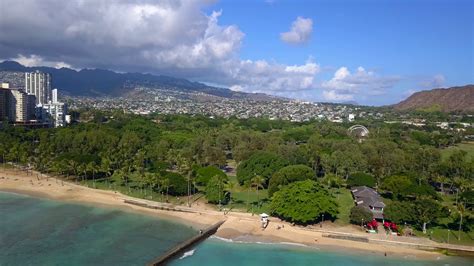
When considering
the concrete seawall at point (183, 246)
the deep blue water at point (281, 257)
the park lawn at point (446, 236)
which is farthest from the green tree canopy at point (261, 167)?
the park lawn at point (446, 236)

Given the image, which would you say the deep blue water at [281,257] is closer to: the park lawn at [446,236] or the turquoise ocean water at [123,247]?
the turquoise ocean water at [123,247]

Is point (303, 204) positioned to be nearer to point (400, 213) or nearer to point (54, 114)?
point (400, 213)

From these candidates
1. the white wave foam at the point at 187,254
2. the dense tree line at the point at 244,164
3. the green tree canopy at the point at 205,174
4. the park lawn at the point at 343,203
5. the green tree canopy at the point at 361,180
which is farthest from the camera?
the green tree canopy at the point at 361,180

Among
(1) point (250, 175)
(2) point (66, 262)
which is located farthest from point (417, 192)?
(2) point (66, 262)

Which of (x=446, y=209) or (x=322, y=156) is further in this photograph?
(x=322, y=156)

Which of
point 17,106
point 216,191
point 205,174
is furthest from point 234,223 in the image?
point 17,106

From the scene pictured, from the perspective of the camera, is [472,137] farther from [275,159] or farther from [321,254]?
[321,254]
